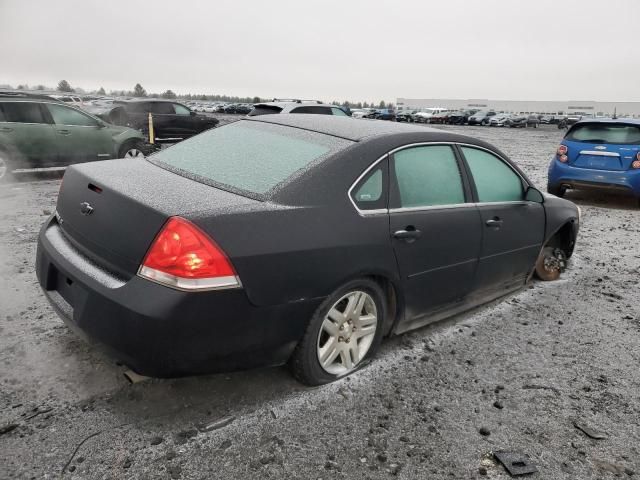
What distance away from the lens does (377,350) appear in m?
3.34

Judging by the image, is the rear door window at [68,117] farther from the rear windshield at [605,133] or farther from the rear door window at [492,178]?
the rear windshield at [605,133]

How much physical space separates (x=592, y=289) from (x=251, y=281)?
157 inches

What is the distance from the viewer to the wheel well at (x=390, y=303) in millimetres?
3121

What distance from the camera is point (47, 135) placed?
9141mm

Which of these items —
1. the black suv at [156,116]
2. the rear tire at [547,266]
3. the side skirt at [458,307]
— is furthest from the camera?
the black suv at [156,116]

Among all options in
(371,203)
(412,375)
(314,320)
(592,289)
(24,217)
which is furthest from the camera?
(24,217)

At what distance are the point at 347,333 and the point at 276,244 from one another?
833 millimetres

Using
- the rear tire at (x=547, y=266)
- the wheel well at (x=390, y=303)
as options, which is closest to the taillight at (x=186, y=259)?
the wheel well at (x=390, y=303)

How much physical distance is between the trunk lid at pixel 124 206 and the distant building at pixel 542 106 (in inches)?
3785

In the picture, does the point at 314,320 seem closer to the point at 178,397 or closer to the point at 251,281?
the point at 251,281

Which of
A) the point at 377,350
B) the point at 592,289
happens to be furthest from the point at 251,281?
the point at 592,289

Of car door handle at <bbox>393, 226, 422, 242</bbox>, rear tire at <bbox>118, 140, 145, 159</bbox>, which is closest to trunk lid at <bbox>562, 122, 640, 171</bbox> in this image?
car door handle at <bbox>393, 226, 422, 242</bbox>

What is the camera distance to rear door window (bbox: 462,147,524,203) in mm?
3811

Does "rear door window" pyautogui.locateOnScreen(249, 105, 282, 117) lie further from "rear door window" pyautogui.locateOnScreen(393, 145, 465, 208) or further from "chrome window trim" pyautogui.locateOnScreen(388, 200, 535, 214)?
"rear door window" pyautogui.locateOnScreen(393, 145, 465, 208)
